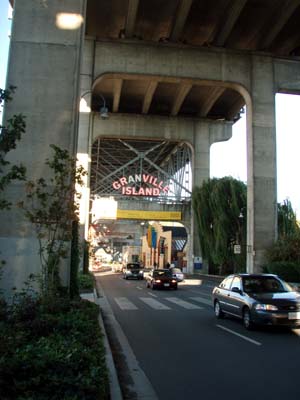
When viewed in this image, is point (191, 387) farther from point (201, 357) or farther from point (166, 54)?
point (166, 54)

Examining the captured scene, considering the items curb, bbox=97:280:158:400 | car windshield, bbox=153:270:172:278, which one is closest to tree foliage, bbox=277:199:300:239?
car windshield, bbox=153:270:172:278

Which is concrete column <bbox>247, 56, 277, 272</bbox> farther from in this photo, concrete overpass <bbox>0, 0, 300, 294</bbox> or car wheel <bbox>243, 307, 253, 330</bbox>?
car wheel <bbox>243, 307, 253, 330</bbox>

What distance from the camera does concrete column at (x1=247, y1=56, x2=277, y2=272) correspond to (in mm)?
30750

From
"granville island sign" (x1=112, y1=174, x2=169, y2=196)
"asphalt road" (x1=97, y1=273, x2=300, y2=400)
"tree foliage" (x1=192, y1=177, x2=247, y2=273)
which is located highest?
"granville island sign" (x1=112, y1=174, x2=169, y2=196)

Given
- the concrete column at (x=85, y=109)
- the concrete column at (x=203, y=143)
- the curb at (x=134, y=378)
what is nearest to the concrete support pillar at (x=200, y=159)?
the concrete column at (x=203, y=143)

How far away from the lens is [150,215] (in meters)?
59.5

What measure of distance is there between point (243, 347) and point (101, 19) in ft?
90.1

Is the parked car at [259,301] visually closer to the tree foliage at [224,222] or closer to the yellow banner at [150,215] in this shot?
the tree foliage at [224,222]

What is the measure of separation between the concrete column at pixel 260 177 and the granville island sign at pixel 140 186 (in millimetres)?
27174

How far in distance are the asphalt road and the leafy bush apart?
1.52m

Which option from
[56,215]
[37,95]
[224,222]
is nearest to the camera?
[56,215]

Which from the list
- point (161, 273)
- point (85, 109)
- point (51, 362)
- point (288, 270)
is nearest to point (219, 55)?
point (85, 109)

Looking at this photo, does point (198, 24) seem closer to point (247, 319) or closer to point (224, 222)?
point (224, 222)

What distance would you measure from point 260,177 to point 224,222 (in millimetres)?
11137
